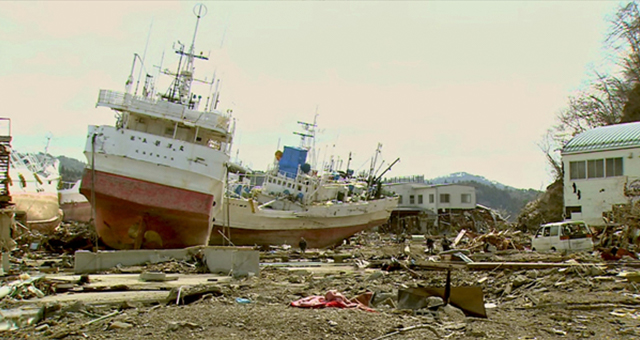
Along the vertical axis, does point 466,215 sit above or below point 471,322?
above

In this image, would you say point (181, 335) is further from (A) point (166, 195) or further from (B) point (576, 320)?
(A) point (166, 195)

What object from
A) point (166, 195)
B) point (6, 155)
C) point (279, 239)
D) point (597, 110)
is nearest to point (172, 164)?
point (166, 195)

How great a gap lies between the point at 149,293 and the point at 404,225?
5742 cm

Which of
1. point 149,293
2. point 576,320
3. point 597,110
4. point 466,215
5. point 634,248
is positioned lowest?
point 149,293

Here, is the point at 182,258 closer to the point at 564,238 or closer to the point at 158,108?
the point at 158,108

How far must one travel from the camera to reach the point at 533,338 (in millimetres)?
6457

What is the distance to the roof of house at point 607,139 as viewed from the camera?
27297mm

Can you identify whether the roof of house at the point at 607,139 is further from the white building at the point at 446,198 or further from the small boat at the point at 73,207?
the small boat at the point at 73,207

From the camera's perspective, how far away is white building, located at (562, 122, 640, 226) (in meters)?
26.8

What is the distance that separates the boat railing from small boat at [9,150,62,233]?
23.1ft

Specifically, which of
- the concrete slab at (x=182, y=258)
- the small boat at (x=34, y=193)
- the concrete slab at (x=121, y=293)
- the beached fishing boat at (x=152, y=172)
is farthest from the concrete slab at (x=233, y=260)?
the small boat at (x=34, y=193)

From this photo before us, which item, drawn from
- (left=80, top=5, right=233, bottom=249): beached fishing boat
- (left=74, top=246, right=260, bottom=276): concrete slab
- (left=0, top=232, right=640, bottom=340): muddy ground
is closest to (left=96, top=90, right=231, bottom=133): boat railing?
(left=80, top=5, right=233, bottom=249): beached fishing boat

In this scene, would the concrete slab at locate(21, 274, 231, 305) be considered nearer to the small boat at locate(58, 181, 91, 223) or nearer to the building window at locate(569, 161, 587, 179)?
the building window at locate(569, 161, 587, 179)

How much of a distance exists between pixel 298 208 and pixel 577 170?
1823 centimetres
